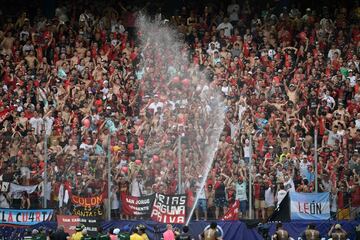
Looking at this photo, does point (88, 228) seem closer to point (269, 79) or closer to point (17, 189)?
point (17, 189)

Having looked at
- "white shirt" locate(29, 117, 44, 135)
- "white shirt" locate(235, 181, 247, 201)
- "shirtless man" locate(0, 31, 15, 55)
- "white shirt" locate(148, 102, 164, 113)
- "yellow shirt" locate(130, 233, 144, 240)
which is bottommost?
"yellow shirt" locate(130, 233, 144, 240)

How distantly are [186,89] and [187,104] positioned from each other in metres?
1.33

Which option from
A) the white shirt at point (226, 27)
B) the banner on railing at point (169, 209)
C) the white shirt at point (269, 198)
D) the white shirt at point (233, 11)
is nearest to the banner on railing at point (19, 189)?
the banner on railing at point (169, 209)

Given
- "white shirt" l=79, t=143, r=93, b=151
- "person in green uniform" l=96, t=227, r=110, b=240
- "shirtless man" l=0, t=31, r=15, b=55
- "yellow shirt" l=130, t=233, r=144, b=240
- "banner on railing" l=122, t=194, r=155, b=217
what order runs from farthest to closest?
"shirtless man" l=0, t=31, r=15, b=55 → "white shirt" l=79, t=143, r=93, b=151 → "banner on railing" l=122, t=194, r=155, b=217 → "yellow shirt" l=130, t=233, r=144, b=240 → "person in green uniform" l=96, t=227, r=110, b=240

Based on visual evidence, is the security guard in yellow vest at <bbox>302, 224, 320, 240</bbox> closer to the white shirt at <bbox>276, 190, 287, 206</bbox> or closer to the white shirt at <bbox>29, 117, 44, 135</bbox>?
the white shirt at <bbox>276, 190, 287, 206</bbox>

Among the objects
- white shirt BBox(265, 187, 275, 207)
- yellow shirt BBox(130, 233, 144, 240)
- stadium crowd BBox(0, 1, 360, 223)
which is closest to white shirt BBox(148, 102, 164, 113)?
stadium crowd BBox(0, 1, 360, 223)

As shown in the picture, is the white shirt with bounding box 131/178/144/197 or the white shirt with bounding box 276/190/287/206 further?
the white shirt with bounding box 131/178/144/197

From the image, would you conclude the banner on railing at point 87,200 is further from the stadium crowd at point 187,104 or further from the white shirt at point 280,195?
the white shirt at point 280,195

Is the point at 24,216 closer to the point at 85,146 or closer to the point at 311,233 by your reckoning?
the point at 85,146

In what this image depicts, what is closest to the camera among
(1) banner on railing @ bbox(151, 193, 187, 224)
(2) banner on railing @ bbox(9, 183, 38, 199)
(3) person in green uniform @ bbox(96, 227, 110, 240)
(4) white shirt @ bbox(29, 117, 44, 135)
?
(3) person in green uniform @ bbox(96, 227, 110, 240)

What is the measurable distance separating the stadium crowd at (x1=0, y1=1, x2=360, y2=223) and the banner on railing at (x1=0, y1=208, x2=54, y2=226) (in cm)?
18

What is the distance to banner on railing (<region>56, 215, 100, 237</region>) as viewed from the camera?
32.2 metres

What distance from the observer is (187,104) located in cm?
3766

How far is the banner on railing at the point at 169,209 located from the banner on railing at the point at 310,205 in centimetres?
276
